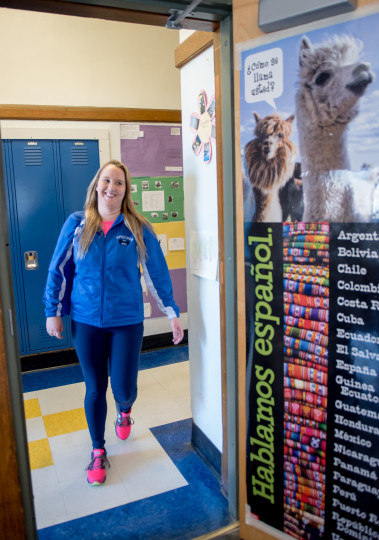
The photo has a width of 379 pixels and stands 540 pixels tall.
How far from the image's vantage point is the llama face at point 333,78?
128cm

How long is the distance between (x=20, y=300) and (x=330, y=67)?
122 inches

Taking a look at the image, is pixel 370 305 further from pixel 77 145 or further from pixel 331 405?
pixel 77 145

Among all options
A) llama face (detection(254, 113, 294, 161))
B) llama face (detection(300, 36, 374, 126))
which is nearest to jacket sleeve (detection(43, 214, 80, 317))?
llama face (detection(254, 113, 294, 161))

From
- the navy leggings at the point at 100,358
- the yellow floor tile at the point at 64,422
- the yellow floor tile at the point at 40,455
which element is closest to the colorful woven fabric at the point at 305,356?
the navy leggings at the point at 100,358

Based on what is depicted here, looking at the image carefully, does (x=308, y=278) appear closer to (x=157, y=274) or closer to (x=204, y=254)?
(x=204, y=254)

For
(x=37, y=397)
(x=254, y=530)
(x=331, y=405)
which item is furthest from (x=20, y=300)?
(x=331, y=405)

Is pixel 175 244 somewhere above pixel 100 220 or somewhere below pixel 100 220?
below

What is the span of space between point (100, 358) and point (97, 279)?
15.6 inches

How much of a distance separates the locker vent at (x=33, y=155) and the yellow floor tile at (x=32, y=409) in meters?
1.82

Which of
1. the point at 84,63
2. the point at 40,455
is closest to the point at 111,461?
the point at 40,455

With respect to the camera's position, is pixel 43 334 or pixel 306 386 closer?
pixel 306 386

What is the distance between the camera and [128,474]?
230 cm

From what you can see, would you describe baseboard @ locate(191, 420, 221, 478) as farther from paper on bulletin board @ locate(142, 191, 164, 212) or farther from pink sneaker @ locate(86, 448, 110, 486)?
paper on bulletin board @ locate(142, 191, 164, 212)

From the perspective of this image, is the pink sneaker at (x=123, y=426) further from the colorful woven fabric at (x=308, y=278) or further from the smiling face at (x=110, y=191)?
the colorful woven fabric at (x=308, y=278)
